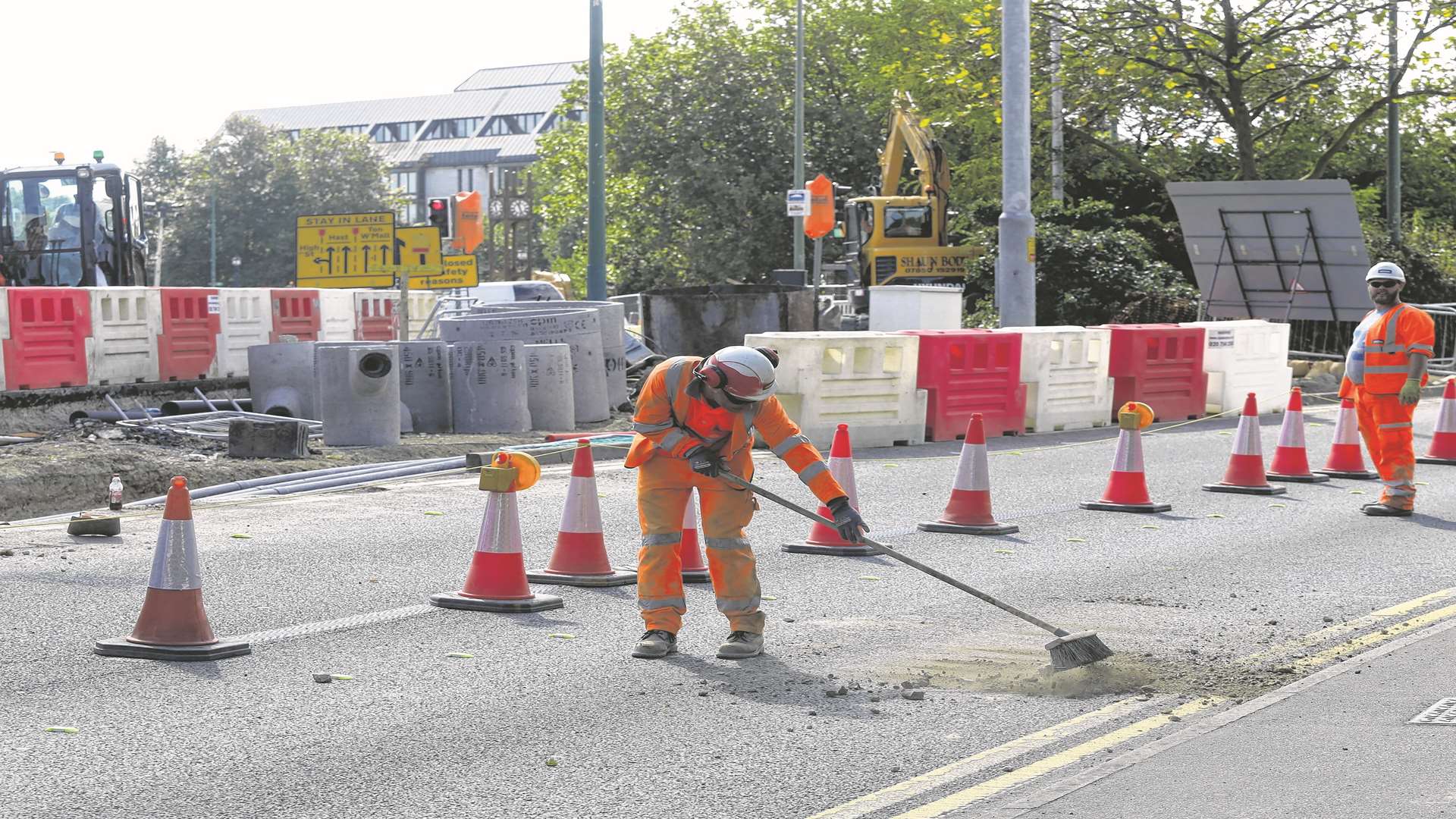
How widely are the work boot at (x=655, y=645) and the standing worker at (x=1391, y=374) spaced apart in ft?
22.5

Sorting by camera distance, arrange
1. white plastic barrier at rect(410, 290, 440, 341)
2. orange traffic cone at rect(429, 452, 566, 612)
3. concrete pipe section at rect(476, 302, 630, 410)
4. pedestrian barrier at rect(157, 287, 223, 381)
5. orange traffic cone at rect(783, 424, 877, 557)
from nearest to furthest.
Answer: orange traffic cone at rect(429, 452, 566, 612) < orange traffic cone at rect(783, 424, 877, 557) < pedestrian barrier at rect(157, 287, 223, 381) < concrete pipe section at rect(476, 302, 630, 410) < white plastic barrier at rect(410, 290, 440, 341)

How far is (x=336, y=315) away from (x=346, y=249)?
7.42ft

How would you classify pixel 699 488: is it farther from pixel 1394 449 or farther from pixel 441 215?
pixel 441 215

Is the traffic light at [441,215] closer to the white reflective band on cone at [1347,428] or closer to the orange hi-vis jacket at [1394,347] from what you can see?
the white reflective band on cone at [1347,428]

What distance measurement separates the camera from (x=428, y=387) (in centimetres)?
1844

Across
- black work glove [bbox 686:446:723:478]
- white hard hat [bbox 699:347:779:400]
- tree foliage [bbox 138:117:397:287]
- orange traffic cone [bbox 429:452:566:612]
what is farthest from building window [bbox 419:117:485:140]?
white hard hat [bbox 699:347:779:400]

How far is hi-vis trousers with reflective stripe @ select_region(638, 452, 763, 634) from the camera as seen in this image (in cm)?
720

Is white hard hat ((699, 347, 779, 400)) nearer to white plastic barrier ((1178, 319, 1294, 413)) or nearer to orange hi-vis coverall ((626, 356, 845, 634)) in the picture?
orange hi-vis coverall ((626, 356, 845, 634))

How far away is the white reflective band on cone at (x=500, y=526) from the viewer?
8.03 meters

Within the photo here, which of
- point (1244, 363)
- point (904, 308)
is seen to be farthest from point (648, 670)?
point (904, 308)

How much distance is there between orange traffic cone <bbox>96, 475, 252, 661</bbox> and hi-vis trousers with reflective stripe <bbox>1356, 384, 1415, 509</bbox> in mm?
8344

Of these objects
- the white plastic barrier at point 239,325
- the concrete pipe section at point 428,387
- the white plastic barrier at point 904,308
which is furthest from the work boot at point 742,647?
the white plastic barrier at point 904,308

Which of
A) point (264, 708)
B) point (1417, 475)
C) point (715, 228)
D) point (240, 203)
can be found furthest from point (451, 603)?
point (240, 203)

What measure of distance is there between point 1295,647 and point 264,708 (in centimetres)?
420
